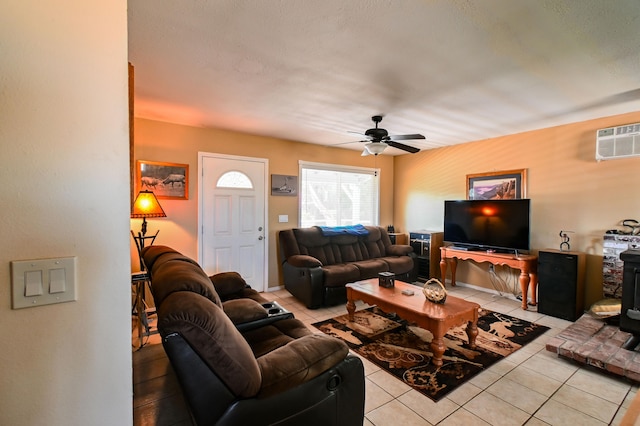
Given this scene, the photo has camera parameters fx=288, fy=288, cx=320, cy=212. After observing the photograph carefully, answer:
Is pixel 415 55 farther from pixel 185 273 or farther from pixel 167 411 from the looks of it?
pixel 167 411

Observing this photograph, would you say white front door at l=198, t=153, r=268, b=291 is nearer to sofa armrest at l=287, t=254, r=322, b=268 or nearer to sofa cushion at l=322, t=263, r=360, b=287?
sofa armrest at l=287, t=254, r=322, b=268

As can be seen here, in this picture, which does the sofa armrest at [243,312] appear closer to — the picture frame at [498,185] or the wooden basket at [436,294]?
the wooden basket at [436,294]

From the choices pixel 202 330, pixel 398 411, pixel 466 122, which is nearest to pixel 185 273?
pixel 202 330

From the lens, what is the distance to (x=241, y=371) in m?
1.22

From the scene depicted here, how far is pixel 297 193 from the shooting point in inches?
192

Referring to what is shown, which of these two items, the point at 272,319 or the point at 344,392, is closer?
the point at 344,392

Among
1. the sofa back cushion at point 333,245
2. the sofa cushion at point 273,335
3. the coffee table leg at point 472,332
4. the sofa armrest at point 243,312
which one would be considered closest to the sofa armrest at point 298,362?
the sofa cushion at point 273,335

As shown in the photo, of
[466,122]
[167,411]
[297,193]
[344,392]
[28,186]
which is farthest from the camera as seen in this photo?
[297,193]

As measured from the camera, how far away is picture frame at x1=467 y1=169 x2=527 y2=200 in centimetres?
427

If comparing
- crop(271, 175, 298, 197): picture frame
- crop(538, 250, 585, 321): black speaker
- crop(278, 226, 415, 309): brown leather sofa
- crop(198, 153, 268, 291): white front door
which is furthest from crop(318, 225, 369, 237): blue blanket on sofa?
crop(538, 250, 585, 321): black speaker

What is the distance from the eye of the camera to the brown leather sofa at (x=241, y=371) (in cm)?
116

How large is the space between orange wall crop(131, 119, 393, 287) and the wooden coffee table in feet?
6.77

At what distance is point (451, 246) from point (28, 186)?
522 cm

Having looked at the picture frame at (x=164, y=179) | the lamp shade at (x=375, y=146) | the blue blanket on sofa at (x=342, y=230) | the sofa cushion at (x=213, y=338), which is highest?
the lamp shade at (x=375, y=146)
